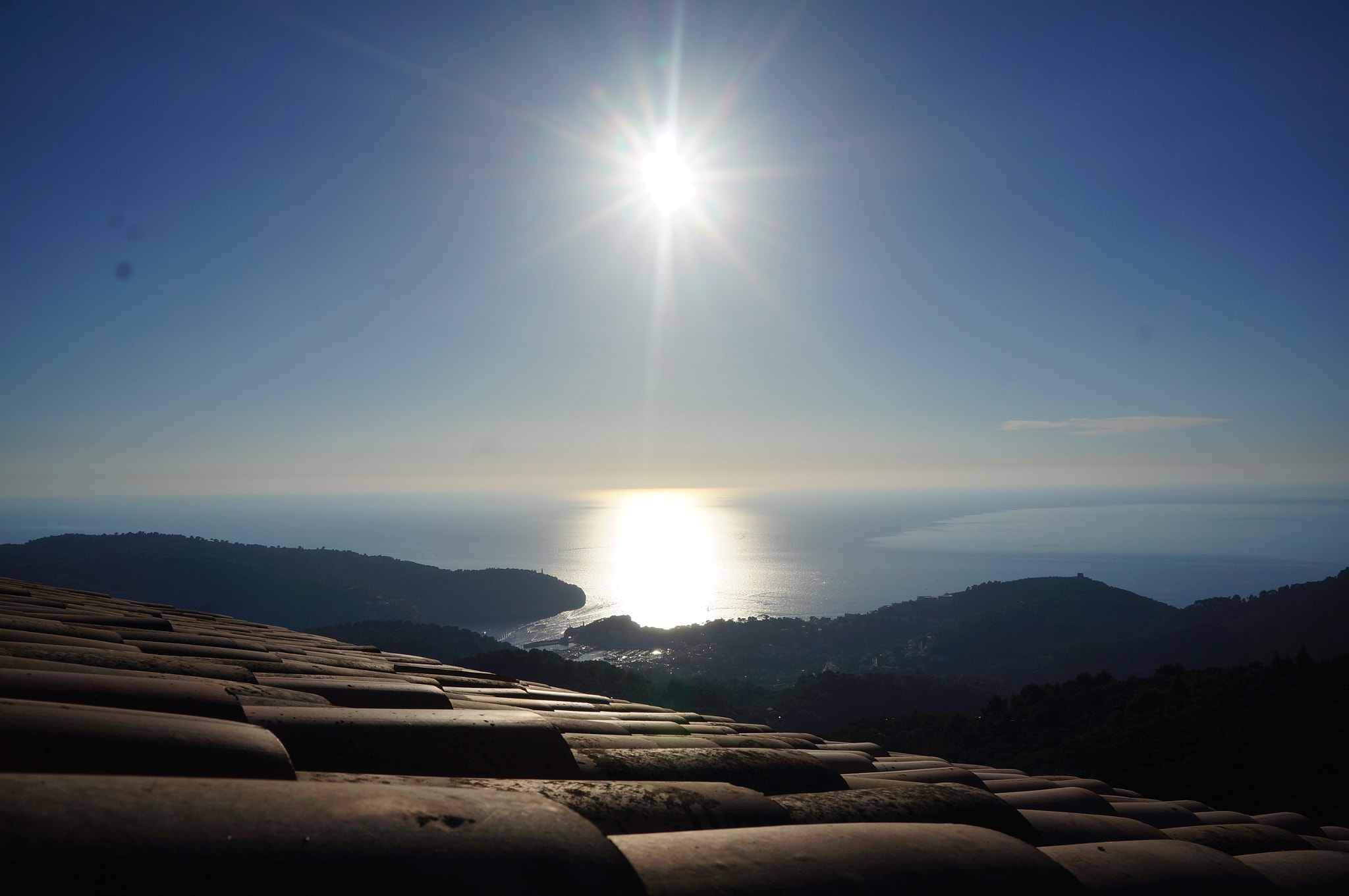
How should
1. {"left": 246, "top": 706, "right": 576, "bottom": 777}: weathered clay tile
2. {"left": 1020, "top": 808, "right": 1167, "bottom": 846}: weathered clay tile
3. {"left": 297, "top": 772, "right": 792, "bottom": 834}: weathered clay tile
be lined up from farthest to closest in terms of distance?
{"left": 1020, "top": 808, "right": 1167, "bottom": 846}: weathered clay tile, {"left": 246, "top": 706, "right": 576, "bottom": 777}: weathered clay tile, {"left": 297, "top": 772, "right": 792, "bottom": 834}: weathered clay tile

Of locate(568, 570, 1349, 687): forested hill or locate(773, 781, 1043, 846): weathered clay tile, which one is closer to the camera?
locate(773, 781, 1043, 846): weathered clay tile

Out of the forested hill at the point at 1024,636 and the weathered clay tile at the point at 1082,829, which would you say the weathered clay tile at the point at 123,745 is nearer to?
the weathered clay tile at the point at 1082,829

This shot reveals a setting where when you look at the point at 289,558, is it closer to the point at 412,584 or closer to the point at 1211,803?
the point at 412,584

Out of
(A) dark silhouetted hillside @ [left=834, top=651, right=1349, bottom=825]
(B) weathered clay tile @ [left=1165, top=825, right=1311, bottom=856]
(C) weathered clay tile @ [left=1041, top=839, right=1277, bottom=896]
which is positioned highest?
(C) weathered clay tile @ [left=1041, top=839, right=1277, bottom=896]

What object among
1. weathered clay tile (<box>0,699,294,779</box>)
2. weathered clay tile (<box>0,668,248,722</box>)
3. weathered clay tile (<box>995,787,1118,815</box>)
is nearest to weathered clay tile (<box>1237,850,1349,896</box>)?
weathered clay tile (<box>995,787,1118,815</box>)

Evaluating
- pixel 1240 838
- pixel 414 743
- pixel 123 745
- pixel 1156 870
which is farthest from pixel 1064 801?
pixel 123 745

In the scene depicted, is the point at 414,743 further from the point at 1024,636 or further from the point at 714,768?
the point at 1024,636

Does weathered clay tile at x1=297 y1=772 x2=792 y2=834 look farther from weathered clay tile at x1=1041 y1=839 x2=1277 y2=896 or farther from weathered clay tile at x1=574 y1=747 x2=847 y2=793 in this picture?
weathered clay tile at x1=1041 y1=839 x2=1277 y2=896
